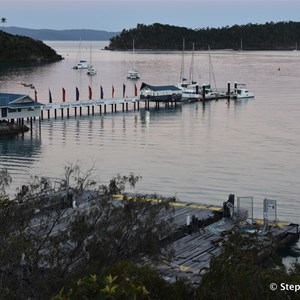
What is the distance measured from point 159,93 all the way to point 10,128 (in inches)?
1171

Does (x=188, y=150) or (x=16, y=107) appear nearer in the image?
(x=188, y=150)

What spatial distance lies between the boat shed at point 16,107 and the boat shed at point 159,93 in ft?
82.6

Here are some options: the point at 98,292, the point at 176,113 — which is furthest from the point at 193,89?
the point at 98,292

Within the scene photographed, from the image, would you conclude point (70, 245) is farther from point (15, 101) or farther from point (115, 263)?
point (15, 101)

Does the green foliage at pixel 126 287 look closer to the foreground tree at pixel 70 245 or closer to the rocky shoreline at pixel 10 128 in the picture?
the foreground tree at pixel 70 245

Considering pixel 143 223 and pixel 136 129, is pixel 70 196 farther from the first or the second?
pixel 136 129

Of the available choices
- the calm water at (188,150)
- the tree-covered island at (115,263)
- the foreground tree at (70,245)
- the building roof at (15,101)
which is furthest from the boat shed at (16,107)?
the foreground tree at (70,245)

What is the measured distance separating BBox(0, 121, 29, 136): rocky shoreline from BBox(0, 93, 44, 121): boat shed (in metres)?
0.87

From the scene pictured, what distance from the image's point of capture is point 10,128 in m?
63.1

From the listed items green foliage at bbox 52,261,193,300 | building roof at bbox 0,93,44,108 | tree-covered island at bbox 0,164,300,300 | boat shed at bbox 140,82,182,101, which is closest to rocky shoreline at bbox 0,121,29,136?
building roof at bbox 0,93,44,108

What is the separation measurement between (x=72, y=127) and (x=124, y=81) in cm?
7047

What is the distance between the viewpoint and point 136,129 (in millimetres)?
68250

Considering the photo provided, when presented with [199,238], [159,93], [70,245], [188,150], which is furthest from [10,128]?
[70,245]

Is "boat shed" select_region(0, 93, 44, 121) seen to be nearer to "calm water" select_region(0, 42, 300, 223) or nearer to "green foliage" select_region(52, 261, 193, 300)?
"calm water" select_region(0, 42, 300, 223)
